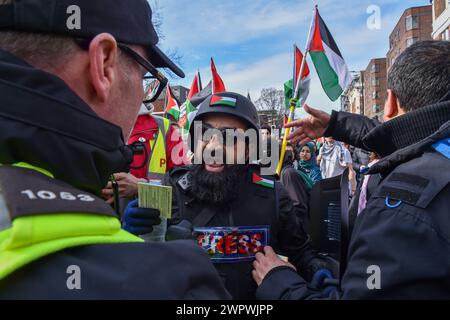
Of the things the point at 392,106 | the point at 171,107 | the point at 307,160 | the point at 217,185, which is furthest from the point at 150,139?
the point at 171,107

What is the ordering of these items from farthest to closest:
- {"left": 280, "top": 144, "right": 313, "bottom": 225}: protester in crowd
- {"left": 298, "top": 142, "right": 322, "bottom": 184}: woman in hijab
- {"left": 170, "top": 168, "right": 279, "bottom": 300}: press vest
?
{"left": 298, "top": 142, "right": 322, "bottom": 184}: woman in hijab, {"left": 280, "top": 144, "right": 313, "bottom": 225}: protester in crowd, {"left": 170, "top": 168, "right": 279, "bottom": 300}: press vest

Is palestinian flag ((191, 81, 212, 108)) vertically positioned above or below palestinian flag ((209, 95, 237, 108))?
above

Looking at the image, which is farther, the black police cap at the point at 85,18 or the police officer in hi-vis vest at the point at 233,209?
the police officer in hi-vis vest at the point at 233,209

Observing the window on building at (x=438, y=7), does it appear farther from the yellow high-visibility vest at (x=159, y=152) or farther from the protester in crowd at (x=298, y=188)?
the yellow high-visibility vest at (x=159, y=152)

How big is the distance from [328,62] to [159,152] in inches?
121

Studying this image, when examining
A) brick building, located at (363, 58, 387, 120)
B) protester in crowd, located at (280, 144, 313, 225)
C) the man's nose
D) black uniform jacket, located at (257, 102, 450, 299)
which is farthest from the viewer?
brick building, located at (363, 58, 387, 120)

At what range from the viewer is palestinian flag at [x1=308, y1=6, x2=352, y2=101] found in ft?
17.6

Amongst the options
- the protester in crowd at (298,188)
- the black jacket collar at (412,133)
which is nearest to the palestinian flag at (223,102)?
the black jacket collar at (412,133)

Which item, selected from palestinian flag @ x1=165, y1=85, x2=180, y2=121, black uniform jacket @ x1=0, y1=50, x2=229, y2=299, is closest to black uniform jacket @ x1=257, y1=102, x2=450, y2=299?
black uniform jacket @ x1=0, y1=50, x2=229, y2=299

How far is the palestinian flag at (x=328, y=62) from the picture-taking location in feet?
17.6

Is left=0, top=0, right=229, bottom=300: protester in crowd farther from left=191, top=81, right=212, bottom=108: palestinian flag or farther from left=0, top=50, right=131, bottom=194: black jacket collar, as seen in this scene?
left=191, top=81, right=212, bottom=108: palestinian flag

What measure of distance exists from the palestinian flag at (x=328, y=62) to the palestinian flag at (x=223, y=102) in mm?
2793

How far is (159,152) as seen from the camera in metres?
3.69
